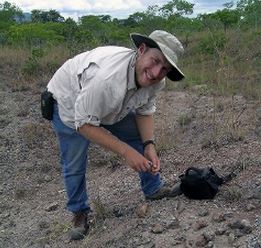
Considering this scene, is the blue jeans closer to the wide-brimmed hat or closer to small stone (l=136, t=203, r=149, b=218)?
small stone (l=136, t=203, r=149, b=218)

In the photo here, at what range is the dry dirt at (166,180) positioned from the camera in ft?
9.49

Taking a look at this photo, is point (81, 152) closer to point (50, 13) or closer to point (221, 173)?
point (221, 173)

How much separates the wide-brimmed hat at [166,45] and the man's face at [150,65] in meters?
0.03

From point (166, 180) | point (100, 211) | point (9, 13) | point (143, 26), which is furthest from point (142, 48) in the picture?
point (9, 13)

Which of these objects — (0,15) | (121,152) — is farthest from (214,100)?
(0,15)

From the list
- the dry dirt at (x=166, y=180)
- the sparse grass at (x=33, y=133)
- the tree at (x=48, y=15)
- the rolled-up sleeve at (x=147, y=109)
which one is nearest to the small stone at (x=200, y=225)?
the dry dirt at (x=166, y=180)

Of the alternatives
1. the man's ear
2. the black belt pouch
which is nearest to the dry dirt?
the black belt pouch

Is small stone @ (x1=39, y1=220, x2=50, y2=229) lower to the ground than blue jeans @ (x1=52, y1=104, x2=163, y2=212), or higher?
lower

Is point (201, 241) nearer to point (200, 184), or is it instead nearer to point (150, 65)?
point (200, 184)

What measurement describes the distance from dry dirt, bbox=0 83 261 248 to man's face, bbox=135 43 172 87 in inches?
35.9

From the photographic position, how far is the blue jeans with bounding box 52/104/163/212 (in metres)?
3.06

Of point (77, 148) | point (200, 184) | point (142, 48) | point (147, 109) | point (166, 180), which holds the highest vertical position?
point (142, 48)

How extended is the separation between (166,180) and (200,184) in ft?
2.14

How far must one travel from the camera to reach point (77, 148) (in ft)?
10.1
